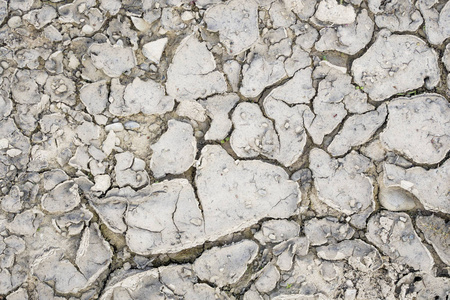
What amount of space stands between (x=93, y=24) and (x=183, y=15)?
20.0 inches

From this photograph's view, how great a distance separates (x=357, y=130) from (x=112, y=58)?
1.43 meters

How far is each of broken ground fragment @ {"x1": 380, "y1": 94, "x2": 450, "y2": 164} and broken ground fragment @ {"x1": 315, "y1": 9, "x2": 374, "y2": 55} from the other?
42cm

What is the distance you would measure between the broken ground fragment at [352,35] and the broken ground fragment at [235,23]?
1.26 feet

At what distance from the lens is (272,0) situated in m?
2.26

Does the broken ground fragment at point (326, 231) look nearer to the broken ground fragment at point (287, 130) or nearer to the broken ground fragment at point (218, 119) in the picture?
the broken ground fragment at point (287, 130)

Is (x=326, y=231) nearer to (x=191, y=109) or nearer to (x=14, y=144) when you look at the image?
(x=191, y=109)

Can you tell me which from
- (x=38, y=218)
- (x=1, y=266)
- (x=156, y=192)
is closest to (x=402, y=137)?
(x=156, y=192)

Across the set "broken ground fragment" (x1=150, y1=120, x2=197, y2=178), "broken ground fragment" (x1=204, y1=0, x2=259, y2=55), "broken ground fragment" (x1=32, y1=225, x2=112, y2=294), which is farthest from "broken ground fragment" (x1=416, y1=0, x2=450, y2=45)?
"broken ground fragment" (x1=32, y1=225, x2=112, y2=294)

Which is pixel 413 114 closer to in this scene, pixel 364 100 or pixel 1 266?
pixel 364 100

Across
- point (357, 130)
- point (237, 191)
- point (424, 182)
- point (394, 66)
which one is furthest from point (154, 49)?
point (424, 182)

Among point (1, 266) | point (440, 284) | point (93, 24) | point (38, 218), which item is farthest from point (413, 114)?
point (1, 266)

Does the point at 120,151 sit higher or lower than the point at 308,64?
→ lower

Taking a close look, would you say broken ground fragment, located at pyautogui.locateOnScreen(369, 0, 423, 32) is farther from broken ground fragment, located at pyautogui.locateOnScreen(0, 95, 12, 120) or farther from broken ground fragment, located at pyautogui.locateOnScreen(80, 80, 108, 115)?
broken ground fragment, located at pyautogui.locateOnScreen(0, 95, 12, 120)

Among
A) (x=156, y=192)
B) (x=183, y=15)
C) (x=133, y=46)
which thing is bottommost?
(x=156, y=192)
